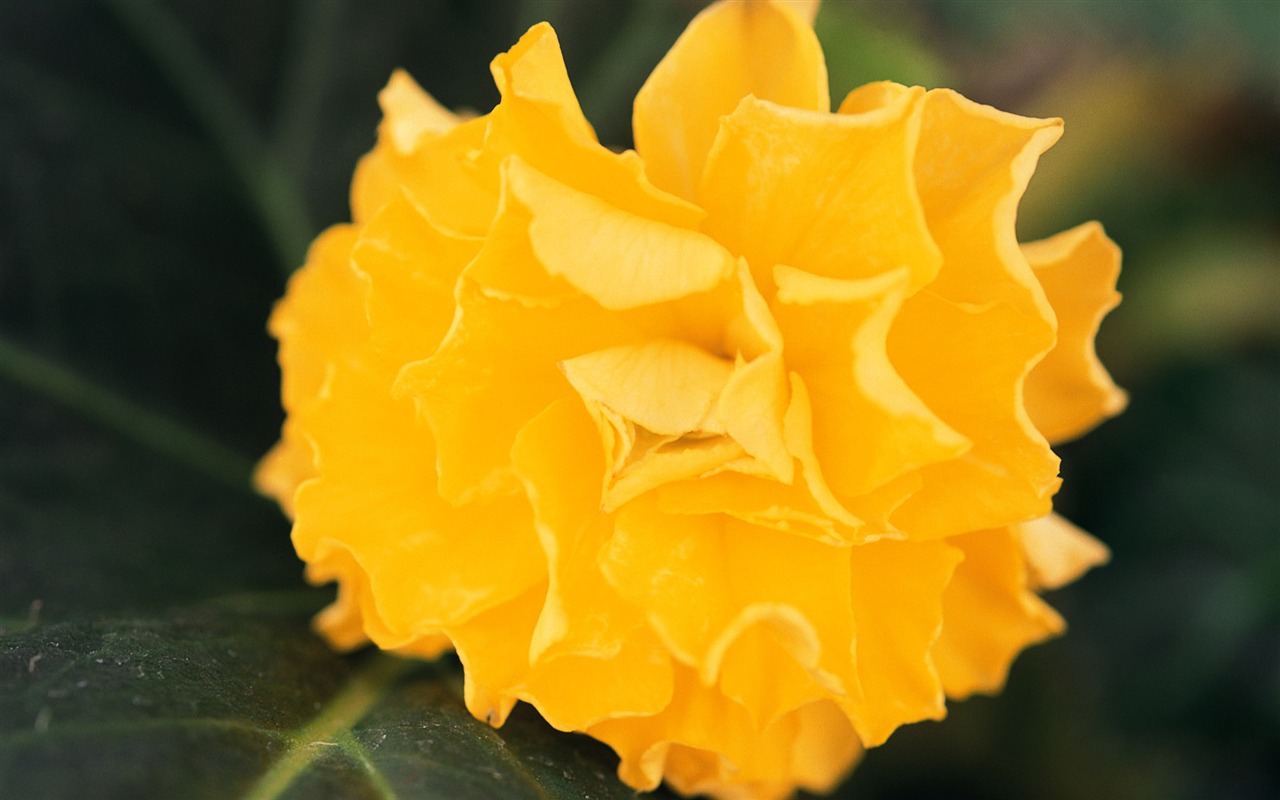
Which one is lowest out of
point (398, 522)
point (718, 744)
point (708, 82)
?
point (718, 744)

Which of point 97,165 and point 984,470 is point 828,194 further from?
point 97,165

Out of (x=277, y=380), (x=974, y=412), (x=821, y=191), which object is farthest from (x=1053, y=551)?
(x=277, y=380)

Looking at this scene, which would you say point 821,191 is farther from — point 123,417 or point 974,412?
point 123,417

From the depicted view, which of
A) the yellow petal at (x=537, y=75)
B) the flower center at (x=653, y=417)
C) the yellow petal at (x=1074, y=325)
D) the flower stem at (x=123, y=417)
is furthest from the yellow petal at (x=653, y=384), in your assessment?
the flower stem at (x=123, y=417)

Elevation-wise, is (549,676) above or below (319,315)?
below

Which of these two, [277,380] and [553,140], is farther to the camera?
[277,380]

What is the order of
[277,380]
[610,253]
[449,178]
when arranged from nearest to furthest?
[610,253] → [449,178] → [277,380]

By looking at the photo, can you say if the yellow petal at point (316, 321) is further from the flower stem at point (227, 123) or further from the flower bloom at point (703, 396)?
the flower stem at point (227, 123)

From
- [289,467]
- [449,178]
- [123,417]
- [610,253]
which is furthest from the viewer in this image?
[123,417]

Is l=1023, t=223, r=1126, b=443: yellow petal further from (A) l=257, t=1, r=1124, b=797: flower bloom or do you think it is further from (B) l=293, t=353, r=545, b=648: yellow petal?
(B) l=293, t=353, r=545, b=648: yellow petal
